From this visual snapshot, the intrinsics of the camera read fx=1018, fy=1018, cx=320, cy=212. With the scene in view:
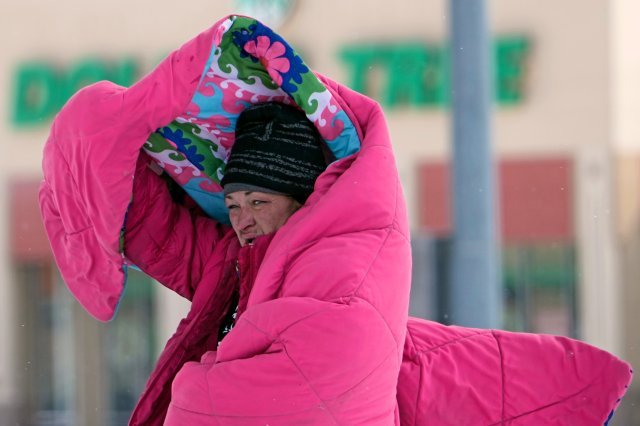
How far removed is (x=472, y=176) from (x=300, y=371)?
2.50 meters

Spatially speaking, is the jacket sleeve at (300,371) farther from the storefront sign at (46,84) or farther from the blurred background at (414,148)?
the storefront sign at (46,84)

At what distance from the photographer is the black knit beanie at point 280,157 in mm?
2049

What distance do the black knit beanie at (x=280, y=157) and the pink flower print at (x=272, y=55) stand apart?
12 cm

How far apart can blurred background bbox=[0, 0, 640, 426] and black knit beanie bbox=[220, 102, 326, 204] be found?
7.84 meters

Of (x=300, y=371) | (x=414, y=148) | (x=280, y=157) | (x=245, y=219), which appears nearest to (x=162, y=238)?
(x=245, y=219)

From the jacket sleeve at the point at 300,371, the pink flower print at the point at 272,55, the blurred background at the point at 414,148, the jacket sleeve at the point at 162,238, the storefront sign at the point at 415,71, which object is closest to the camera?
the jacket sleeve at the point at 300,371

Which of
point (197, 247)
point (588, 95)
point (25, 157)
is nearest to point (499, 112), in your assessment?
point (588, 95)

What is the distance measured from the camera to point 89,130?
2.03 metres

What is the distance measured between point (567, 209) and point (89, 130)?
329 inches

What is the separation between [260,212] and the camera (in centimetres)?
208

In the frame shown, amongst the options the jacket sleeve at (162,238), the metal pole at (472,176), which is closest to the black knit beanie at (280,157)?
the jacket sleeve at (162,238)

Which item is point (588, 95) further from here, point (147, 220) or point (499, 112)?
point (147, 220)

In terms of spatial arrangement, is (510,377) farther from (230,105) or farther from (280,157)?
(230,105)

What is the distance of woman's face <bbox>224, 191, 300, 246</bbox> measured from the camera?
6.79ft
